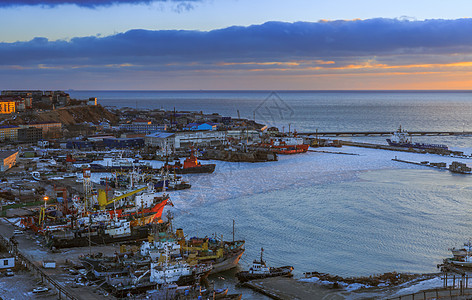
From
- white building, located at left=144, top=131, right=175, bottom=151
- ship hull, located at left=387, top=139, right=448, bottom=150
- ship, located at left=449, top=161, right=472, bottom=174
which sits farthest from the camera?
ship hull, located at left=387, top=139, right=448, bottom=150

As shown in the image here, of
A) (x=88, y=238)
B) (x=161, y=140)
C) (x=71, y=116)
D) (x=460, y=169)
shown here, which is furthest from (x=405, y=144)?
(x=71, y=116)

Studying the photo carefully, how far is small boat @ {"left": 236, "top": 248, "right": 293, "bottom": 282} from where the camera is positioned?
1173cm

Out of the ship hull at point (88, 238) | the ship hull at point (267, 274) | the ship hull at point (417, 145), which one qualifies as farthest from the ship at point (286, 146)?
the ship hull at point (267, 274)

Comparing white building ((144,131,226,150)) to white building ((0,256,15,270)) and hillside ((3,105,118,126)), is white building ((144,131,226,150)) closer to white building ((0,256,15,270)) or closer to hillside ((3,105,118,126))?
hillside ((3,105,118,126))

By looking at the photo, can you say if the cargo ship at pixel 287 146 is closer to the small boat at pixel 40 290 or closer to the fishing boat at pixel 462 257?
the fishing boat at pixel 462 257

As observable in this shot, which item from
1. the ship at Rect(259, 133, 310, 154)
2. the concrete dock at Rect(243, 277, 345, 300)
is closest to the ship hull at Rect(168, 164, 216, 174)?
the ship at Rect(259, 133, 310, 154)

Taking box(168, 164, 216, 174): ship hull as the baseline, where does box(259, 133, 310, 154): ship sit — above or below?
above

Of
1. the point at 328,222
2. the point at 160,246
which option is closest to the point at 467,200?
the point at 328,222

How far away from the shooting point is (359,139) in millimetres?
44688

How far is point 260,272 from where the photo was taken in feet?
38.8

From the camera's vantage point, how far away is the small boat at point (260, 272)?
11.7 m

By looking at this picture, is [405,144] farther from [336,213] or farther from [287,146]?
[336,213]

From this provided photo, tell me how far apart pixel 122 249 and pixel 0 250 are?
3.03 metres

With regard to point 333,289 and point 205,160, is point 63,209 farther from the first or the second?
point 205,160
